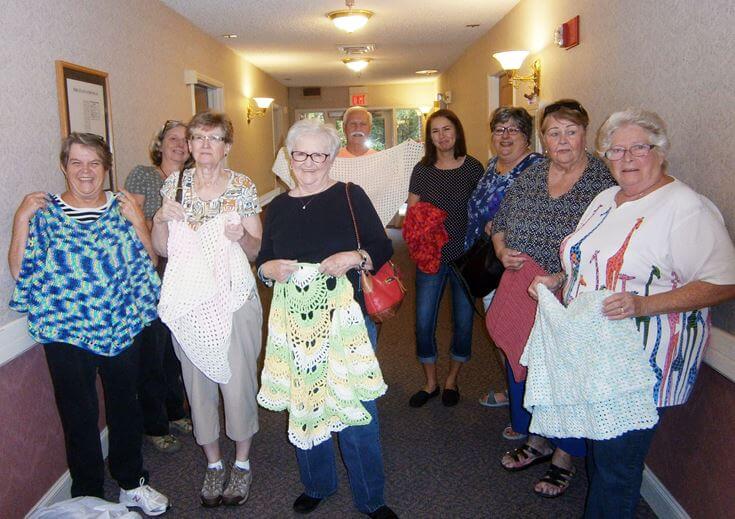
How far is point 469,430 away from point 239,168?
478cm

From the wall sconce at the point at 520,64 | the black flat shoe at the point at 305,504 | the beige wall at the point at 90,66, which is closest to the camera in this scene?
the beige wall at the point at 90,66

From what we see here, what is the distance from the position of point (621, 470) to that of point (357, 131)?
2.19 meters

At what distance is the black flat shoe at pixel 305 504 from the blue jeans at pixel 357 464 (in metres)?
0.02

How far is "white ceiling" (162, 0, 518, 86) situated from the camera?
4.77 meters

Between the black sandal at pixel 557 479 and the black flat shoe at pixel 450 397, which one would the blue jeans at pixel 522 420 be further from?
the black flat shoe at pixel 450 397

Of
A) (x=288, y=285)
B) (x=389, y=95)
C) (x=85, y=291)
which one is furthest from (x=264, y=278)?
(x=389, y=95)

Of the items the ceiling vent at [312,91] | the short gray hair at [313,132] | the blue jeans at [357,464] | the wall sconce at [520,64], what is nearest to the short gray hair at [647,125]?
the short gray hair at [313,132]

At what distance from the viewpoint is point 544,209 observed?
214 cm

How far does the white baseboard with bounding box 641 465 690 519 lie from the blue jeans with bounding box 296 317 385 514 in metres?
1.02

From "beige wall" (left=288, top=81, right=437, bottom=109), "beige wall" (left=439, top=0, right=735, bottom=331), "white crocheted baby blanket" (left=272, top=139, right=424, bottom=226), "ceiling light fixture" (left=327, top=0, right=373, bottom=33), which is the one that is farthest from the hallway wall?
"white crocheted baby blanket" (left=272, top=139, right=424, bottom=226)

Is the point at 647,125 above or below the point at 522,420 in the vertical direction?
above

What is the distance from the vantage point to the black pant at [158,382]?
2.60 meters

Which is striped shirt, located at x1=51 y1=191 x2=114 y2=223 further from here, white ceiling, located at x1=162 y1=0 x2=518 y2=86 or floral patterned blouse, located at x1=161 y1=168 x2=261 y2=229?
white ceiling, located at x1=162 y1=0 x2=518 y2=86

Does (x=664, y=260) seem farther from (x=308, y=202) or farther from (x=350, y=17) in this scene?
(x=350, y=17)
